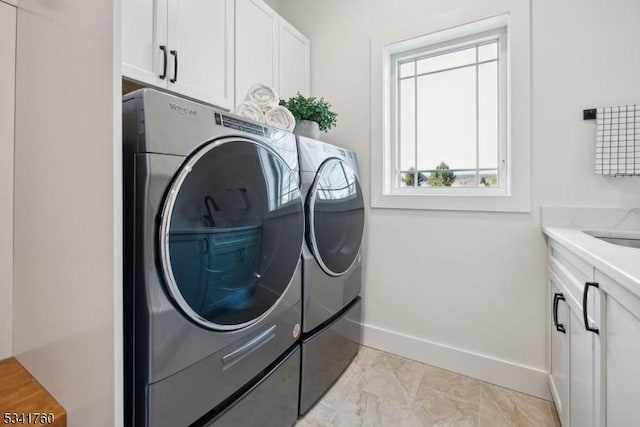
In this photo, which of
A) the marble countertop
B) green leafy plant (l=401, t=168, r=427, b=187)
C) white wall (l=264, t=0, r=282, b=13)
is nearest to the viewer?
the marble countertop

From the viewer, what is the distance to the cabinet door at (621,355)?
23.2 inches

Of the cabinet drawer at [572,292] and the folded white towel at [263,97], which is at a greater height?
the folded white towel at [263,97]

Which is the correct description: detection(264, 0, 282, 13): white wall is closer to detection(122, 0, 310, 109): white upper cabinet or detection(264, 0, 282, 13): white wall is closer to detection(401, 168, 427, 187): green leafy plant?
detection(122, 0, 310, 109): white upper cabinet

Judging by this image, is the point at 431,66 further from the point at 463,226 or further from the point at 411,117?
the point at 463,226

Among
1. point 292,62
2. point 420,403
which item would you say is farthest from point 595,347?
point 292,62

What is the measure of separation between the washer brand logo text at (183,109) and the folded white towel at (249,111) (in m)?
0.46

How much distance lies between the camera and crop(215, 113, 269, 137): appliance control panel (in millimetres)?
880

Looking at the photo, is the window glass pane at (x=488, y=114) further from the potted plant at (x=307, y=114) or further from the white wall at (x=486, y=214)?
the potted plant at (x=307, y=114)

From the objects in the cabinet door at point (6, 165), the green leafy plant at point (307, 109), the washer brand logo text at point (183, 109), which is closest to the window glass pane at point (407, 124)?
the green leafy plant at point (307, 109)

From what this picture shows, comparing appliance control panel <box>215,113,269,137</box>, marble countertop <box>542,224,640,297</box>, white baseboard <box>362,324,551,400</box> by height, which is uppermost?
appliance control panel <box>215,113,269,137</box>

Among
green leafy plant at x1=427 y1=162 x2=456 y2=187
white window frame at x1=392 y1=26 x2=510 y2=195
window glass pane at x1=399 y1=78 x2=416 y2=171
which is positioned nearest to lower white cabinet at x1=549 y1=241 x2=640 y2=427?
white window frame at x1=392 y1=26 x2=510 y2=195

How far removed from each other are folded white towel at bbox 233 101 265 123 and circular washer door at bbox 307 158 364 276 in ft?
1.21

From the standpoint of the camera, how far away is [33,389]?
90 centimetres

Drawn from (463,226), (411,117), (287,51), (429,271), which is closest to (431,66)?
(411,117)
